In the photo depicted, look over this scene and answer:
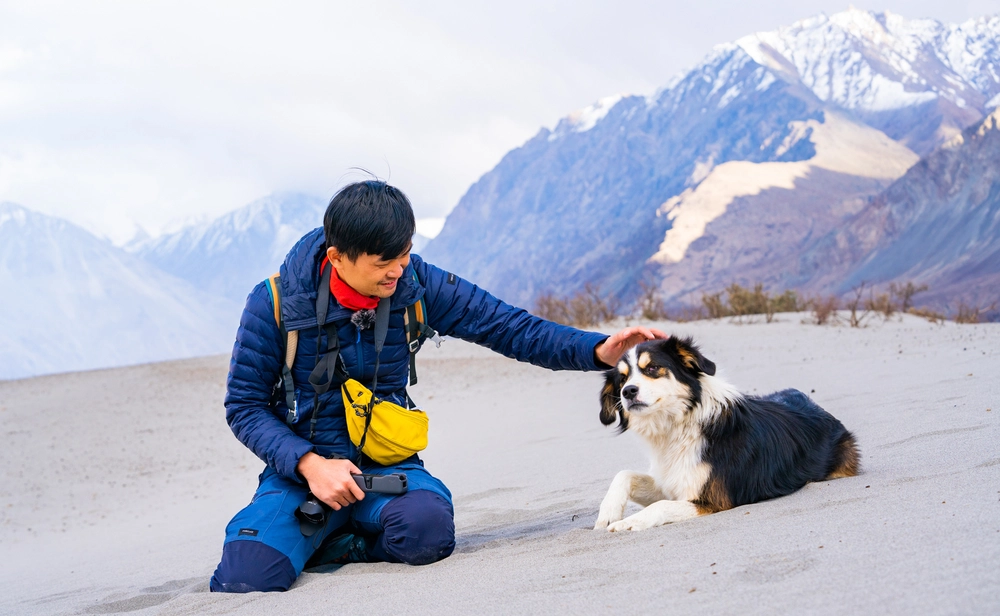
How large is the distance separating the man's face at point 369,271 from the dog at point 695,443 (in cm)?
109

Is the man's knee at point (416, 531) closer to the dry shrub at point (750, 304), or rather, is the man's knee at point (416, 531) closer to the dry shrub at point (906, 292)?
the dry shrub at point (750, 304)

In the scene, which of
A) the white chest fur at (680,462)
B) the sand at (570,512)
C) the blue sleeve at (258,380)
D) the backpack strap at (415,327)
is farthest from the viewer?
the backpack strap at (415,327)

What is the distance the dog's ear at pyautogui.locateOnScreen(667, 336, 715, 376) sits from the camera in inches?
146

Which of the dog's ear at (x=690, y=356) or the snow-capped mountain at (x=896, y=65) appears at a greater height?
the snow-capped mountain at (x=896, y=65)

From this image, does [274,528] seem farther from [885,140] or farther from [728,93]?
[728,93]

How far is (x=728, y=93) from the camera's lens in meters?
107

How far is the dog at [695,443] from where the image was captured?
368 cm

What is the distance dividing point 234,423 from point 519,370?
12.3 m

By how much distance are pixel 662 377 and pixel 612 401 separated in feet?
1.19

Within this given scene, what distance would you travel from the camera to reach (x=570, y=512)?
4621mm

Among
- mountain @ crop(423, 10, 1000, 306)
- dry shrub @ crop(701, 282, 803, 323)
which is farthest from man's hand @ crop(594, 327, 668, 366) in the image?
mountain @ crop(423, 10, 1000, 306)

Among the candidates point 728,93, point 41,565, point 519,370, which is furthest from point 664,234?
point 41,565

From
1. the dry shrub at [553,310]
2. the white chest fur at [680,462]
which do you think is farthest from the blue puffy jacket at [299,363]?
the dry shrub at [553,310]

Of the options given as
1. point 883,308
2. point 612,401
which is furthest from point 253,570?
point 883,308
